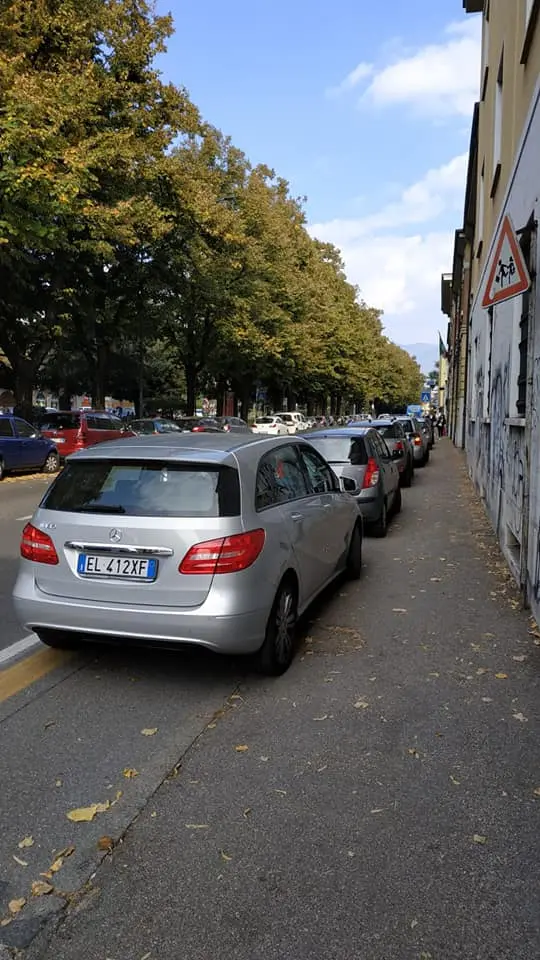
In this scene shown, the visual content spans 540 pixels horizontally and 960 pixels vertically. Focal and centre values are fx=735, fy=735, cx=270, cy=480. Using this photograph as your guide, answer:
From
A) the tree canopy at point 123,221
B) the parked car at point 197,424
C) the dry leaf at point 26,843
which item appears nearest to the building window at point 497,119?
the tree canopy at point 123,221

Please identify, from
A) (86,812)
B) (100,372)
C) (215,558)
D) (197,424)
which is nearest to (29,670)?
(215,558)

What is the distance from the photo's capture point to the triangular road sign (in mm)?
6047

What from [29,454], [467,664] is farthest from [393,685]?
[29,454]

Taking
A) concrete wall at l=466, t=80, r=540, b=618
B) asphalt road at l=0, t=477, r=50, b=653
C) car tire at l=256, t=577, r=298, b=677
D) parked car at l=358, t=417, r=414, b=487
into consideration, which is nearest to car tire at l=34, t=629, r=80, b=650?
asphalt road at l=0, t=477, r=50, b=653

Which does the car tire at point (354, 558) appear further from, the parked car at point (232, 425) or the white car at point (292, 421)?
the white car at point (292, 421)

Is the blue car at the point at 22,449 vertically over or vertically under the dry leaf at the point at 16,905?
over

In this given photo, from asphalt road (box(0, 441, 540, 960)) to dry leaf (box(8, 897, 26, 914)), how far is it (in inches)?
1.5

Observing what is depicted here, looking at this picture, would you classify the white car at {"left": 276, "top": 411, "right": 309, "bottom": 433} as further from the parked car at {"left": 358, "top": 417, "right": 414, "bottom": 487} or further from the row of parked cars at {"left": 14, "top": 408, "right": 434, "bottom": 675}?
the row of parked cars at {"left": 14, "top": 408, "right": 434, "bottom": 675}

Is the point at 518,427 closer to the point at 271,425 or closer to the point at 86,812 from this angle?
the point at 86,812

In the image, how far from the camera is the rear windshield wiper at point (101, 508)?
4.41 meters

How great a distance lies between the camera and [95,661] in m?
4.95

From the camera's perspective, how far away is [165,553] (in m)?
4.22

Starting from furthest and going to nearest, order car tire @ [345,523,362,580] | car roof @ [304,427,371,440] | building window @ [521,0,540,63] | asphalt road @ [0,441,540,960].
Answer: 1. car roof @ [304,427,371,440]
2. building window @ [521,0,540,63]
3. car tire @ [345,523,362,580]
4. asphalt road @ [0,441,540,960]

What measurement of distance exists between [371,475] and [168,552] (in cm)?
597
